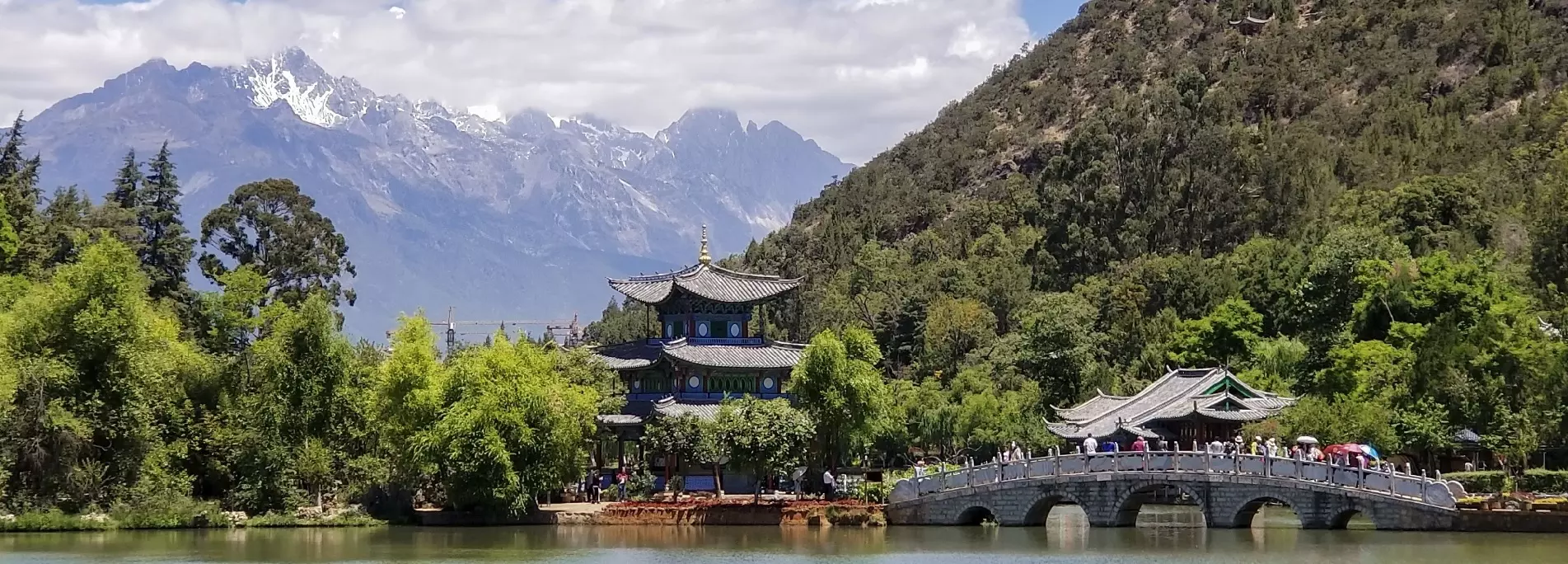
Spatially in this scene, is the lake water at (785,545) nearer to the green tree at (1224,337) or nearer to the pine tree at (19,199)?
the pine tree at (19,199)

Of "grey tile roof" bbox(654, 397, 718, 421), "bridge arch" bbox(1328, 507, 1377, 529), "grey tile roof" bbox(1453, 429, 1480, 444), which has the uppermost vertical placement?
"grey tile roof" bbox(654, 397, 718, 421)

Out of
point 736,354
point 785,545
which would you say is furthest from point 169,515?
point 736,354

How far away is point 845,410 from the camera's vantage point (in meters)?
52.4

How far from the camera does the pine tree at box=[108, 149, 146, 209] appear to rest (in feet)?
248

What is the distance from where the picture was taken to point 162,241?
73375 mm

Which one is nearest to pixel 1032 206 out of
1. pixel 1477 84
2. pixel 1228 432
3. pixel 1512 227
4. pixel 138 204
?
pixel 1477 84

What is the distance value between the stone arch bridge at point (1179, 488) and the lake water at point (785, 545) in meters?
0.61

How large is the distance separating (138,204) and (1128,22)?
99350 millimetres

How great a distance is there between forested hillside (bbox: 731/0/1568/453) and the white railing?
5.89 m

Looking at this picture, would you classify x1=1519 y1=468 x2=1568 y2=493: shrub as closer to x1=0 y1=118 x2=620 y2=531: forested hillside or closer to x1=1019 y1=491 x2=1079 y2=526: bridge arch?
x1=1019 y1=491 x2=1079 y2=526: bridge arch

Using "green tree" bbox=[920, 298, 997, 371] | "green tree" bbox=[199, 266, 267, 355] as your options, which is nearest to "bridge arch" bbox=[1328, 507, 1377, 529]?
"green tree" bbox=[199, 266, 267, 355]

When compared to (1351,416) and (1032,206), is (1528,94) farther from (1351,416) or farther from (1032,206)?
(1351,416)

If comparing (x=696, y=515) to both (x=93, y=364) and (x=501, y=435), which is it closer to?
(x=501, y=435)

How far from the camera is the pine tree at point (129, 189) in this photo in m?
75.6
